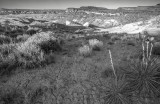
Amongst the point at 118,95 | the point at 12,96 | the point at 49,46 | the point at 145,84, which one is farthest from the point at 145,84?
the point at 49,46

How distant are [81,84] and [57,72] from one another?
1209 mm

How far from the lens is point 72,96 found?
3479 mm

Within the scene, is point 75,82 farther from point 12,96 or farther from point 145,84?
point 145,84

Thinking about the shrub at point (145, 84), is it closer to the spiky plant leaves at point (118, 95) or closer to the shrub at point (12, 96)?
the spiky plant leaves at point (118, 95)

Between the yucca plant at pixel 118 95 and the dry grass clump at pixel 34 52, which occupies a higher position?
the dry grass clump at pixel 34 52

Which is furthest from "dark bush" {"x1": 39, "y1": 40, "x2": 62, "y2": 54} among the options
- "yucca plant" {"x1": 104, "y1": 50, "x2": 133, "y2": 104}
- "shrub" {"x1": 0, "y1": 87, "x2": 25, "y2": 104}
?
"yucca plant" {"x1": 104, "y1": 50, "x2": 133, "y2": 104}

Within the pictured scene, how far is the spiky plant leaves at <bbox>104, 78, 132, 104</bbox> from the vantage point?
2.98 meters

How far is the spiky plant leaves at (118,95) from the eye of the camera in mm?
2980

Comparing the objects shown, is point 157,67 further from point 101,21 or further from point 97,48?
point 101,21

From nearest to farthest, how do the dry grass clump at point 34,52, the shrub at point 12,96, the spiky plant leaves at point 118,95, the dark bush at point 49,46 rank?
the spiky plant leaves at point 118,95, the shrub at point 12,96, the dry grass clump at point 34,52, the dark bush at point 49,46

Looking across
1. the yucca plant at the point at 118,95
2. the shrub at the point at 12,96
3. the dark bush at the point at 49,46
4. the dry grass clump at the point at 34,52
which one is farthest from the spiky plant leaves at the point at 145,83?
the dark bush at the point at 49,46

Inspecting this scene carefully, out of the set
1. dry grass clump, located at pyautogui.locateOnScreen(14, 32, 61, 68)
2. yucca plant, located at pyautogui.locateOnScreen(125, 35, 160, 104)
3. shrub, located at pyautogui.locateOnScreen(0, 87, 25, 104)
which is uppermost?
dry grass clump, located at pyautogui.locateOnScreen(14, 32, 61, 68)

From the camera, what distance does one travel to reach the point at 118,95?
10.1 feet

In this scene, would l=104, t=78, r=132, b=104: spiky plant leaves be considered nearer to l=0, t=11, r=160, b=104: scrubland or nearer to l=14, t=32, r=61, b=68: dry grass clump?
l=0, t=11, r=160, b=104: scrubland
